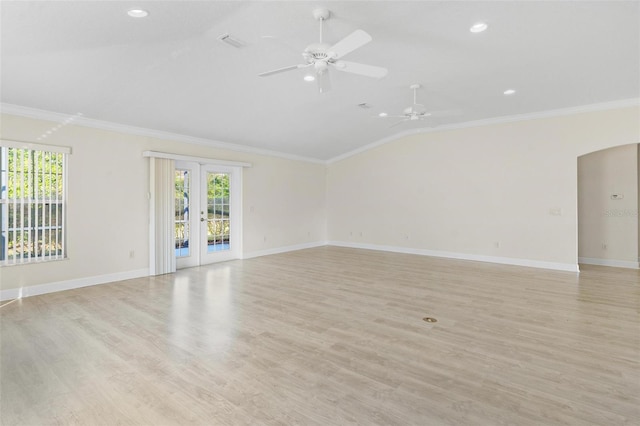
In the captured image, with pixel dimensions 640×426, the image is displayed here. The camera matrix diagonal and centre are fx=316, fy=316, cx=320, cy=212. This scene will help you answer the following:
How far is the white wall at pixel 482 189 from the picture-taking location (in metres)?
6.10

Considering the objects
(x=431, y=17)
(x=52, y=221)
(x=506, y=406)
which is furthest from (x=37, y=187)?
(x=506, y=406)

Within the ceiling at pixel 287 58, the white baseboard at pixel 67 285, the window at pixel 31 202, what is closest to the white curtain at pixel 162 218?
the white baseboard at pixel 67 285

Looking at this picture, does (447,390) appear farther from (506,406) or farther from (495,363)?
(495,363)

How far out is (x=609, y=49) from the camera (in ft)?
12.9

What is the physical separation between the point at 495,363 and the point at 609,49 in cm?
413

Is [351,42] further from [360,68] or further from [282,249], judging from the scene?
[282,249]

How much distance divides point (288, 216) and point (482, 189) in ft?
16.0

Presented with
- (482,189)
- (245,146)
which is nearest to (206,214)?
(245,146)

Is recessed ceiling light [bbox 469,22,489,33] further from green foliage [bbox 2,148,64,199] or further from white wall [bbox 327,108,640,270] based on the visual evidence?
green foliage [bbox 2,148,64,199]

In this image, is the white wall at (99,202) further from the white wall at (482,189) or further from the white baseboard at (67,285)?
the white wall at (482,189)

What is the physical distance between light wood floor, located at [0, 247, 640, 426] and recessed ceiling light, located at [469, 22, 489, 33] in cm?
322

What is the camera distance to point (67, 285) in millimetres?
4867

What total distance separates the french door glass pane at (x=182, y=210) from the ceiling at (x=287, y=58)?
3.21 ft

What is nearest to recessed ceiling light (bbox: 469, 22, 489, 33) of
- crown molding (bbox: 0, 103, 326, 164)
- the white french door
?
crown molding (bbox: 0, 103, 326, 164)
